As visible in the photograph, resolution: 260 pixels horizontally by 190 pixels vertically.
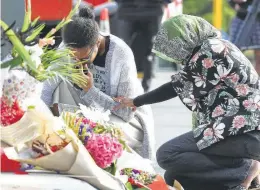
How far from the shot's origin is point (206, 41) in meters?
5.15

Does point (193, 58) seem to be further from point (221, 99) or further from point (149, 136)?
point (149, 136)

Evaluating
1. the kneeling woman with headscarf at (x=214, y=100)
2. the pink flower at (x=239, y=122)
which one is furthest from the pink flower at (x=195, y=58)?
the pink flower at (x=239, y=122)

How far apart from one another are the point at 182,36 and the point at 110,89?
0.62m

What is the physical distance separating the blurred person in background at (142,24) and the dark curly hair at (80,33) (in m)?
5.47

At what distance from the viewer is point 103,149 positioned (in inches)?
164

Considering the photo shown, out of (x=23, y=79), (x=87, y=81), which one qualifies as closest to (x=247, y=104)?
(x=87, y=81)

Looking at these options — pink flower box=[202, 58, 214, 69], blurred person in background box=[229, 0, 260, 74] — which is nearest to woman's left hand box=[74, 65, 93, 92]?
pink flower box=[202, 58, 214, 69]

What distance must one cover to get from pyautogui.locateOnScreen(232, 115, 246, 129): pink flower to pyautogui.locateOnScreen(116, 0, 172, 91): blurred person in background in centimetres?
560

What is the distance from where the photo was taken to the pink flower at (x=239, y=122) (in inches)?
202

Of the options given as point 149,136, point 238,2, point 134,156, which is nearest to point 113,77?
point 149,136

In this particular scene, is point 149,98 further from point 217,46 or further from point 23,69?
point 23,69

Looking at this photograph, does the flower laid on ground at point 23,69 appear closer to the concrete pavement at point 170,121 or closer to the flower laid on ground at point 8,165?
the flower laid on ground at point 8,165

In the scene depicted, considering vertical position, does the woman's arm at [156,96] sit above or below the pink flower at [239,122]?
above

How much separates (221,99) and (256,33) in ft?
15.1
